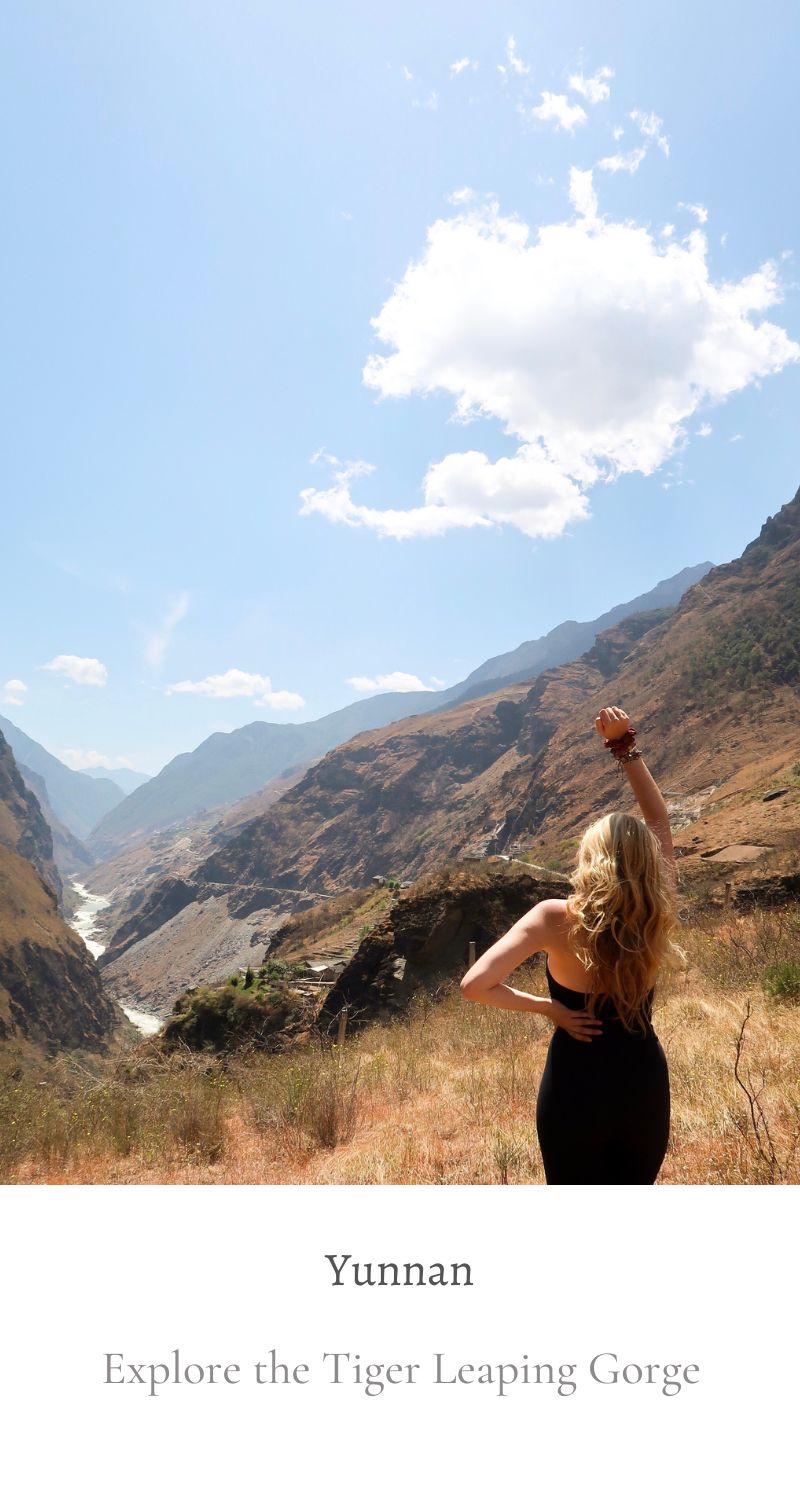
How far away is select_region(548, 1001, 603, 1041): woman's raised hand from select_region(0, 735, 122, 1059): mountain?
39.1 meters

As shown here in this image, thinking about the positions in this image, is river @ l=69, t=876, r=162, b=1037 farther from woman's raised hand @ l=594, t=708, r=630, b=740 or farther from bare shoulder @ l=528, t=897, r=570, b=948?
bare shoulder @ l=528, t=897, r=570, b=948

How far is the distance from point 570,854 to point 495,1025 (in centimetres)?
2240

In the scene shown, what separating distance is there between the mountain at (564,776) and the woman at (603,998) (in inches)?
453

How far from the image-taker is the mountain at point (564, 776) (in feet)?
106

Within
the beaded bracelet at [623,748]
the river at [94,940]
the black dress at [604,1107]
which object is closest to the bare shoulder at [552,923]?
the black dress at [604,1107]

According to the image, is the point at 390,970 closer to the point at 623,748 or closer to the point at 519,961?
the point at 623,748

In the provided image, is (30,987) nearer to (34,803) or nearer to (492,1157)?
(492,1157)

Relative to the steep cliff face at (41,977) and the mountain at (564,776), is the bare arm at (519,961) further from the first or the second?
the steep cliff face at (41,977)

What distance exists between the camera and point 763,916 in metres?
10.3

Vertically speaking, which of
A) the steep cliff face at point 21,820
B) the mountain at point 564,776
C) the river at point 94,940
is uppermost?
the steep cliff face at point 21,820

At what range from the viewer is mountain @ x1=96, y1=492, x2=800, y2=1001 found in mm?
32188

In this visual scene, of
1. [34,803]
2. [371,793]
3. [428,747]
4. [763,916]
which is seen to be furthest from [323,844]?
[763,916]

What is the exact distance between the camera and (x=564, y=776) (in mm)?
63188

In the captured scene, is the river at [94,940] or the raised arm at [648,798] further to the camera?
the river at [94,940]
